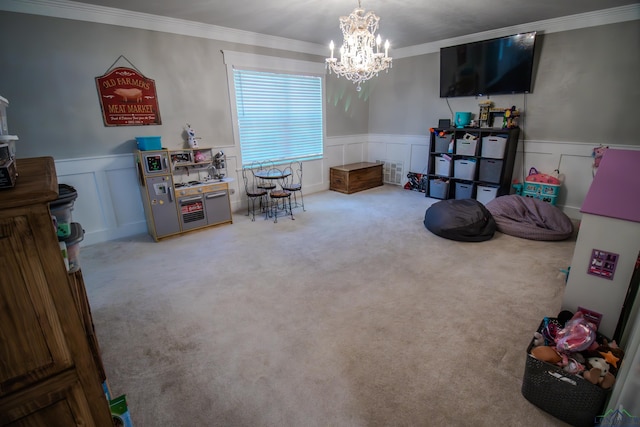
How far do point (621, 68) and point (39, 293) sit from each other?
594cm

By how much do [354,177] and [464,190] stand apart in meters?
2.05

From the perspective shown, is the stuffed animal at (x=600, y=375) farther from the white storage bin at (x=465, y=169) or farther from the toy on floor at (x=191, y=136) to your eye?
the toy on floor at (x=191, y=136)

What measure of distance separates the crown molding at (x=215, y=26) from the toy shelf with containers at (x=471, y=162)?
1.47 m

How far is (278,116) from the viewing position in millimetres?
5348

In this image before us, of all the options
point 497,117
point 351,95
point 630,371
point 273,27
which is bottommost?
point 630,371

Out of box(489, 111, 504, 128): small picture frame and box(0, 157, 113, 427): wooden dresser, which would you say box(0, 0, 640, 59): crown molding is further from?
box(0, 157, 113, 427): wooden dresser

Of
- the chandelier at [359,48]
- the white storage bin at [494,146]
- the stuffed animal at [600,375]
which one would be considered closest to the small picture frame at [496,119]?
the white storage bin at [494,146]

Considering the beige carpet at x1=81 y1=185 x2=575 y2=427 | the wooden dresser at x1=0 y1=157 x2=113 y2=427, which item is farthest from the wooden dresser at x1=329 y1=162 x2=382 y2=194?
the wooden dresser at x1=0 y1=157 x2=113 y2=427

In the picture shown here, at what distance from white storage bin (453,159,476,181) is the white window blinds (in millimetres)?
2604

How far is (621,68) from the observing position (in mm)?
3883

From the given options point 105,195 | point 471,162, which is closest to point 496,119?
point 471,162

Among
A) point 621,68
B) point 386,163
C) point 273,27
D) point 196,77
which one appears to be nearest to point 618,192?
point 621,68

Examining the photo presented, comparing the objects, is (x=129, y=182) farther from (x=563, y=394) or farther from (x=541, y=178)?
(x=541, y=178)

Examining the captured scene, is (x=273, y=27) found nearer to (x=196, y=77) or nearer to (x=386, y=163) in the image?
(x=196, y=77)
